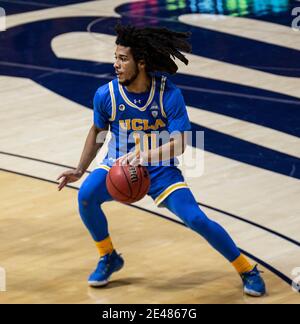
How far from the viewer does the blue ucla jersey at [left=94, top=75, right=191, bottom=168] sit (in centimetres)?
761

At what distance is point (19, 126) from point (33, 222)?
2908 millimetres

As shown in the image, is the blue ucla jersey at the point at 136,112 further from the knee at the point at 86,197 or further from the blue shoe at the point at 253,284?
the blue shoe at the point at 253,284

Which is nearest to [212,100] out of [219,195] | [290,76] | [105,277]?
[290,76]

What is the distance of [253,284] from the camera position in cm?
750

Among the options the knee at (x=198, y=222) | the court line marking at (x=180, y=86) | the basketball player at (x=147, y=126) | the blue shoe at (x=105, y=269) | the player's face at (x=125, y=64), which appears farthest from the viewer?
the court line marking at (x=180, y=86)

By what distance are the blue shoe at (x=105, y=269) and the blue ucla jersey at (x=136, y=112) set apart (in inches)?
26.0

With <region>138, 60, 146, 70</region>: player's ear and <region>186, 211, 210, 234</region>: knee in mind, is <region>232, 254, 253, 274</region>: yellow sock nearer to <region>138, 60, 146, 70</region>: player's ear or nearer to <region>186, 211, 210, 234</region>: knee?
<region>186, 211, 210, 234</region>: knee

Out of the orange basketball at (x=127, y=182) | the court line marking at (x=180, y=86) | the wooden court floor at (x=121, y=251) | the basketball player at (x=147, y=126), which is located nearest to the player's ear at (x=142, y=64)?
the basketball player at (x=147, y=126)

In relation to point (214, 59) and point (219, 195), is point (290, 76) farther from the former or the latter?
point (219, 195)

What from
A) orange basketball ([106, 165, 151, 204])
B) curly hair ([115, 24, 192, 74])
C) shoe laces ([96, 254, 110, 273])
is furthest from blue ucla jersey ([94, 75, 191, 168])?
shoe laces ([96, 254, 110, 273])

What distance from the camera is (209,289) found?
7.67 metres

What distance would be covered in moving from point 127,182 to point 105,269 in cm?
75

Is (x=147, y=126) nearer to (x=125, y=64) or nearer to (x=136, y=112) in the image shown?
(x=136, y=112)

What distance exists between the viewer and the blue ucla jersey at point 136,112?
7.61 meters
